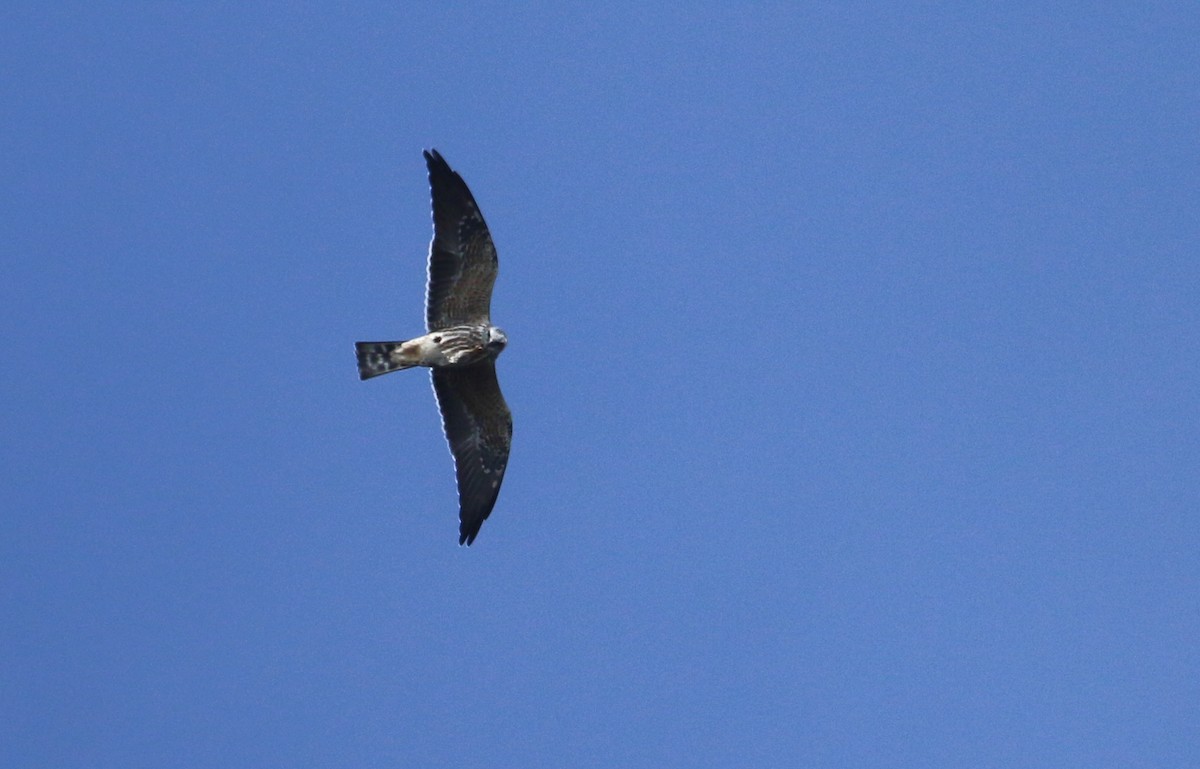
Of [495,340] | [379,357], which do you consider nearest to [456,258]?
[495,340]

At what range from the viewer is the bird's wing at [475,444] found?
28.9 meters

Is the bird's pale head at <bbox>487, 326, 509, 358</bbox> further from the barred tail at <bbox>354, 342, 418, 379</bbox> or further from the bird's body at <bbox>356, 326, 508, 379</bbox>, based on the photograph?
the barred tail at <bbox>354, 342, 418, 379</bbox>

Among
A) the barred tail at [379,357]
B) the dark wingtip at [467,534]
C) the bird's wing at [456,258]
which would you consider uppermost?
the bird's wing at [456,258]

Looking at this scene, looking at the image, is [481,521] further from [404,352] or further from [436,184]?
[436,184]

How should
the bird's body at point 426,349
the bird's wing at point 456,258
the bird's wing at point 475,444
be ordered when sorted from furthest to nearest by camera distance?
the bird's wing at point 475,444, the bird's body at point 426,349, the bird's wing at point 456,258

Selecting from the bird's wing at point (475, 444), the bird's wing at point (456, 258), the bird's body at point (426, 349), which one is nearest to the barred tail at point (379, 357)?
the bird's body at point (426, 349)

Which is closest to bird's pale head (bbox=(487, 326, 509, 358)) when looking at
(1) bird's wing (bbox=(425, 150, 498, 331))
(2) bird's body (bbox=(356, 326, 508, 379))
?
(2) bird's body (bbox=(356, 326, 508, 379))

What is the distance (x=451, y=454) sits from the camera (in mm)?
29047

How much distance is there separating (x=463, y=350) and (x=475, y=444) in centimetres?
191

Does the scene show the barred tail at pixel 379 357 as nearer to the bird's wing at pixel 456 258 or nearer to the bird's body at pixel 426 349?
the bird's body at pixel 426 349

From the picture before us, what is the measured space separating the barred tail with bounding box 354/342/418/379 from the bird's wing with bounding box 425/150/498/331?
64cm

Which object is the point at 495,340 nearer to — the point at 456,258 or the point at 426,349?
the point at 426,349

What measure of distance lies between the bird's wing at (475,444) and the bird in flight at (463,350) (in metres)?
0.02

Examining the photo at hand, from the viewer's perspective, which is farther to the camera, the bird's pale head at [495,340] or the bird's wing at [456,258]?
the bird's pale head at [495,340]
